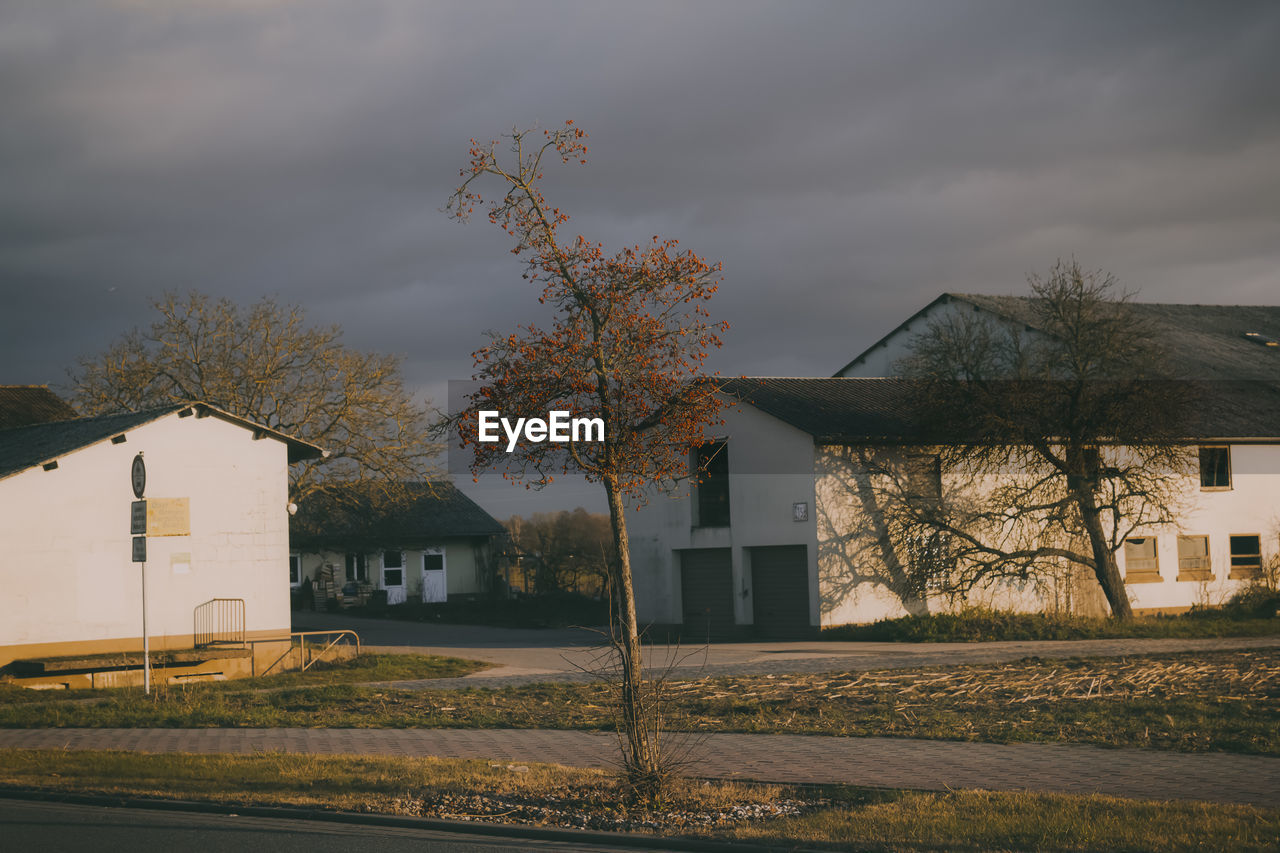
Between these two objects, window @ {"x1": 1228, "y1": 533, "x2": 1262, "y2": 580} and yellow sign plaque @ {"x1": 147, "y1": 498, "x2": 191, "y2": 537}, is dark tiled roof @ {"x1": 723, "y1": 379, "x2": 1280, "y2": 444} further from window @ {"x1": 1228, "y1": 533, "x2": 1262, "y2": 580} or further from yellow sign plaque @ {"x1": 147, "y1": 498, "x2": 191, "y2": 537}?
yellow sign plaque @ {"x1": 147, "y1": 498, "x2": 191, "y2": 537}

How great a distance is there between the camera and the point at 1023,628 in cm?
2706

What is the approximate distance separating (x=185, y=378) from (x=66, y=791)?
26.5 metres

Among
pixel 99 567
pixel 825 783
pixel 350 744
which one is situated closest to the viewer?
pixel 825 783

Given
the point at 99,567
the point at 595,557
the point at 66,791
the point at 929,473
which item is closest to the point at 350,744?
the point at 66,791

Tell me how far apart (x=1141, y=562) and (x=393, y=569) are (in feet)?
103

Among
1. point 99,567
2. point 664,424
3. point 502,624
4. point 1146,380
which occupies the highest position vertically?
point 1146,380

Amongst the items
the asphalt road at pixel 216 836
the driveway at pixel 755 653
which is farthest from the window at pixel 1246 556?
the asphalt road at pixel 216 836

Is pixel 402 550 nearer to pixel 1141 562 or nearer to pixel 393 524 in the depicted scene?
pixel 393 524

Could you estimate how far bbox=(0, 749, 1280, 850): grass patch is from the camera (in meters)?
7.55

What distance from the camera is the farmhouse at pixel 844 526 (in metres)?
28.8

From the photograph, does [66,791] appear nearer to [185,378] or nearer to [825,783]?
[825,783]

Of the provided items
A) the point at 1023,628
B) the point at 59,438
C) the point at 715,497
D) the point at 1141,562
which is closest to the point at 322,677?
the point at 59,438

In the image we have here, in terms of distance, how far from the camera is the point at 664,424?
10148mm

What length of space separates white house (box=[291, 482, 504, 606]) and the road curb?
3644 centimetres
